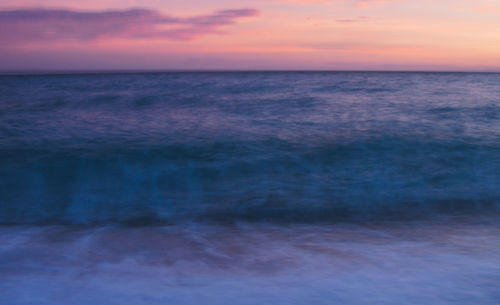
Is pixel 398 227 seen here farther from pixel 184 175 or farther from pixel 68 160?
pixel 68 160

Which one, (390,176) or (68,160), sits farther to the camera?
(68,160)

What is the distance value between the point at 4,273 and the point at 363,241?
129 inches

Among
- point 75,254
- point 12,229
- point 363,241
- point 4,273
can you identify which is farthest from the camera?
point 12,229

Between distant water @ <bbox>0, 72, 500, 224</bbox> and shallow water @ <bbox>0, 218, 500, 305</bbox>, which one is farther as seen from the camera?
distant water @ <bbox>0, 72, 500, 224</bbox>

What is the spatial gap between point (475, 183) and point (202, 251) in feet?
15.3

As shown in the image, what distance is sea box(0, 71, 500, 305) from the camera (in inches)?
121

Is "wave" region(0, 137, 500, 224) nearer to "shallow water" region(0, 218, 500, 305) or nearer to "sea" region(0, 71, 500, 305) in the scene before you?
Result: "sea" region(0, 71, 500, 305)

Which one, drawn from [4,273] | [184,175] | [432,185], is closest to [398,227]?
[432,185]

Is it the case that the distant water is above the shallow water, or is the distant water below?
above

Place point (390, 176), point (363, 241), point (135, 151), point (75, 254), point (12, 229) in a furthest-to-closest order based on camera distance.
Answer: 1. point (135, 151)
2. point (390, 176)
3. point (12, 229)
4. point (363, 241)
5. point (75, 254)

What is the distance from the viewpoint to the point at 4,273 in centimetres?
327

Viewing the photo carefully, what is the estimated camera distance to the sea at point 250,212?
3.07 metres

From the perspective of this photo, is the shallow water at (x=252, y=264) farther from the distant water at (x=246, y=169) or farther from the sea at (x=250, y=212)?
the distant water at (x=246, y=169)

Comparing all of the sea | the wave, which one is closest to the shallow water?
the sea
